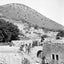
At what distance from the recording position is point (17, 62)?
19.0 meters

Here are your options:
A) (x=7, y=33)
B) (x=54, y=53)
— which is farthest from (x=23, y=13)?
(x=54, y=53)

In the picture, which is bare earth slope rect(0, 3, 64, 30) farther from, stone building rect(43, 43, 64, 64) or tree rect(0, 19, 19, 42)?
stone building rect(43, 43, 64, 64)

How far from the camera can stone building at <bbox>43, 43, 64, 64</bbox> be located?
20375 millimetres

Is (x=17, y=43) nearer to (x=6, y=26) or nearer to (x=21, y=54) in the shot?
(x=21, y=54)

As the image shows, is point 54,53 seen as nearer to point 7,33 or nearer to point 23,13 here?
point 7,33

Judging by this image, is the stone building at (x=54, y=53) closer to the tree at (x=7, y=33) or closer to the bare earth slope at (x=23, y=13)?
the tree at (x=7, y=33)

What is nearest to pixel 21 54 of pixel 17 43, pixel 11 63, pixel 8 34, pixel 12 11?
pixel 11 63

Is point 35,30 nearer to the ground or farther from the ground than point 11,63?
nearer to the ground

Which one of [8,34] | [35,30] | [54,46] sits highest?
[54,46]

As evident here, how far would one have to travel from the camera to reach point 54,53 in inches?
827

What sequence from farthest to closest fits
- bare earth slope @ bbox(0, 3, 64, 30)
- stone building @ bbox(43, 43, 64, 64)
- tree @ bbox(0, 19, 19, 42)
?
1. bare earth slope @ bbox(0, 3, 64, 30)
2. tree @ bbox(0, 19, 19, 42)
3. stone building @ bbox(43, 43, 64, 64)

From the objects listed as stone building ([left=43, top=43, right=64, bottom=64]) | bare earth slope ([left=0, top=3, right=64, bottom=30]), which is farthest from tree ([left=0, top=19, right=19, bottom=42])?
bare earth slope ([left=0, top=3, right=64, bottom=30])

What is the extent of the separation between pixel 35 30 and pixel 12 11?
57.5 meters

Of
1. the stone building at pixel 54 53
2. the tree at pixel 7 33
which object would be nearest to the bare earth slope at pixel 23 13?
the tree at pixel 7 33
